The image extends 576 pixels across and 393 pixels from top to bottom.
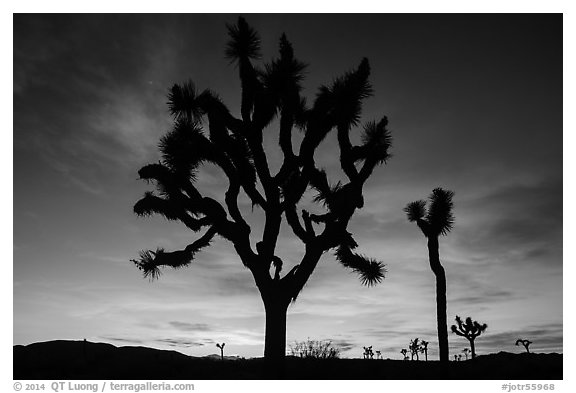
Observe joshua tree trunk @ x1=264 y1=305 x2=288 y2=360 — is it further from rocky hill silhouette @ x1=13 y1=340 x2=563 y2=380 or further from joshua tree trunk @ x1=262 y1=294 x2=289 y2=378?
rocky hill silhouette @ x1=13 y1=340 x2=563 y2=380

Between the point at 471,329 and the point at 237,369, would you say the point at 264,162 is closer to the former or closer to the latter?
the point at 237,369

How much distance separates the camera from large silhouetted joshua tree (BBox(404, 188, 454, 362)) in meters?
11.6

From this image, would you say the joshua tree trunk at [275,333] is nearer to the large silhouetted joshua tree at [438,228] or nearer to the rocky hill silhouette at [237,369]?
the rocky hill silhouette at [237,369]

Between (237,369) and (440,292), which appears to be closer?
(237,369)

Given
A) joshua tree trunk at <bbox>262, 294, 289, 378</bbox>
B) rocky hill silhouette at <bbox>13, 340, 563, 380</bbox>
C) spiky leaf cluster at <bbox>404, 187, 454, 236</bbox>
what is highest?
spiky leaf cluster at <bbox>404, 187, 454, 236</bbox>

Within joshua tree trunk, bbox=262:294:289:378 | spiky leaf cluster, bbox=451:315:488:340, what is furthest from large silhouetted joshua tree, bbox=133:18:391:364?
spiky leaf cluster, bbox=451:315:488:340

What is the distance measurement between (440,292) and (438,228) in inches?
64.5

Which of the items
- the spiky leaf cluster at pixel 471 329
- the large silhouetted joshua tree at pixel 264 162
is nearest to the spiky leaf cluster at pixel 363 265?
the large silhouetted joshua tree at pixel 264 162

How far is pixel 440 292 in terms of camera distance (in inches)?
460

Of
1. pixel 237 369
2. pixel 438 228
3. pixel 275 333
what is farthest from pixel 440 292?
pixel 237 369
